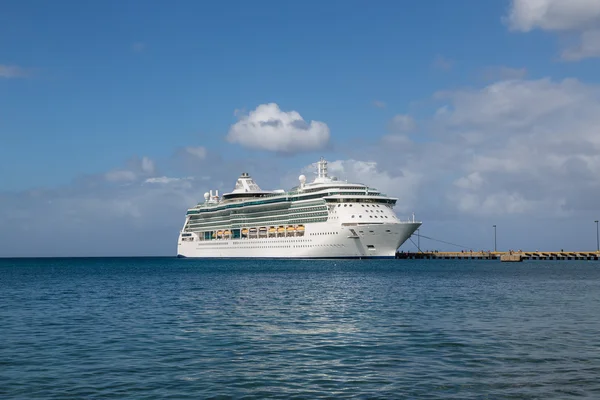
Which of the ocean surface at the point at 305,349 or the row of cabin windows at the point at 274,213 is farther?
the row of cabin windows at the point at 274,213

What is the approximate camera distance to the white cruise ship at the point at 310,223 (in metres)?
98.7

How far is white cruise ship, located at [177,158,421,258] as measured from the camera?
9869 centimetres

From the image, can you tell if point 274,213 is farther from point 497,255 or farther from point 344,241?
point 497,255

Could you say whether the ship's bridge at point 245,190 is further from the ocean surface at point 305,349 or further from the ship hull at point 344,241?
the ocean surface at point 305,349

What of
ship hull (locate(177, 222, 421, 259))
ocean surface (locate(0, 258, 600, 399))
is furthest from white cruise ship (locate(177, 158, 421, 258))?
ocean surface (locate(0, 258, 600, 399))

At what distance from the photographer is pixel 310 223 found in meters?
105

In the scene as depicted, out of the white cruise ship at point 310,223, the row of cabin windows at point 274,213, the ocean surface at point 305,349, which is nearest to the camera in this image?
the ocean surface at point 305,349

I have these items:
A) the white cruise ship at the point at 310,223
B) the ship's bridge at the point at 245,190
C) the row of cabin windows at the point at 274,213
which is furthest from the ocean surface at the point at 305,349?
the ship's bridge at the point at 245,190

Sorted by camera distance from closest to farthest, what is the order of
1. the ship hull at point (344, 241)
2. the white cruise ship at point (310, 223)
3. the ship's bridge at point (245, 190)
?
the ship hull at point (344, 241) < the white cruise ship at point (310, 223) < the ship's bridge at point (245, 190)

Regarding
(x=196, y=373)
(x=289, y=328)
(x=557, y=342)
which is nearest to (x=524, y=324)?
(x=557, y=342)

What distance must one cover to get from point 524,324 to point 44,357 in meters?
17.9

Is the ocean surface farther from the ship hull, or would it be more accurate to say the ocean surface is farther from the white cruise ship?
the white cruise ship

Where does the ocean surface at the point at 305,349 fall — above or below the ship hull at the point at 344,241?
below

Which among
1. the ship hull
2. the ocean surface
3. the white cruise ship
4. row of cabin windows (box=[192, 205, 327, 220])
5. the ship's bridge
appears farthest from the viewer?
the ship's bridge
